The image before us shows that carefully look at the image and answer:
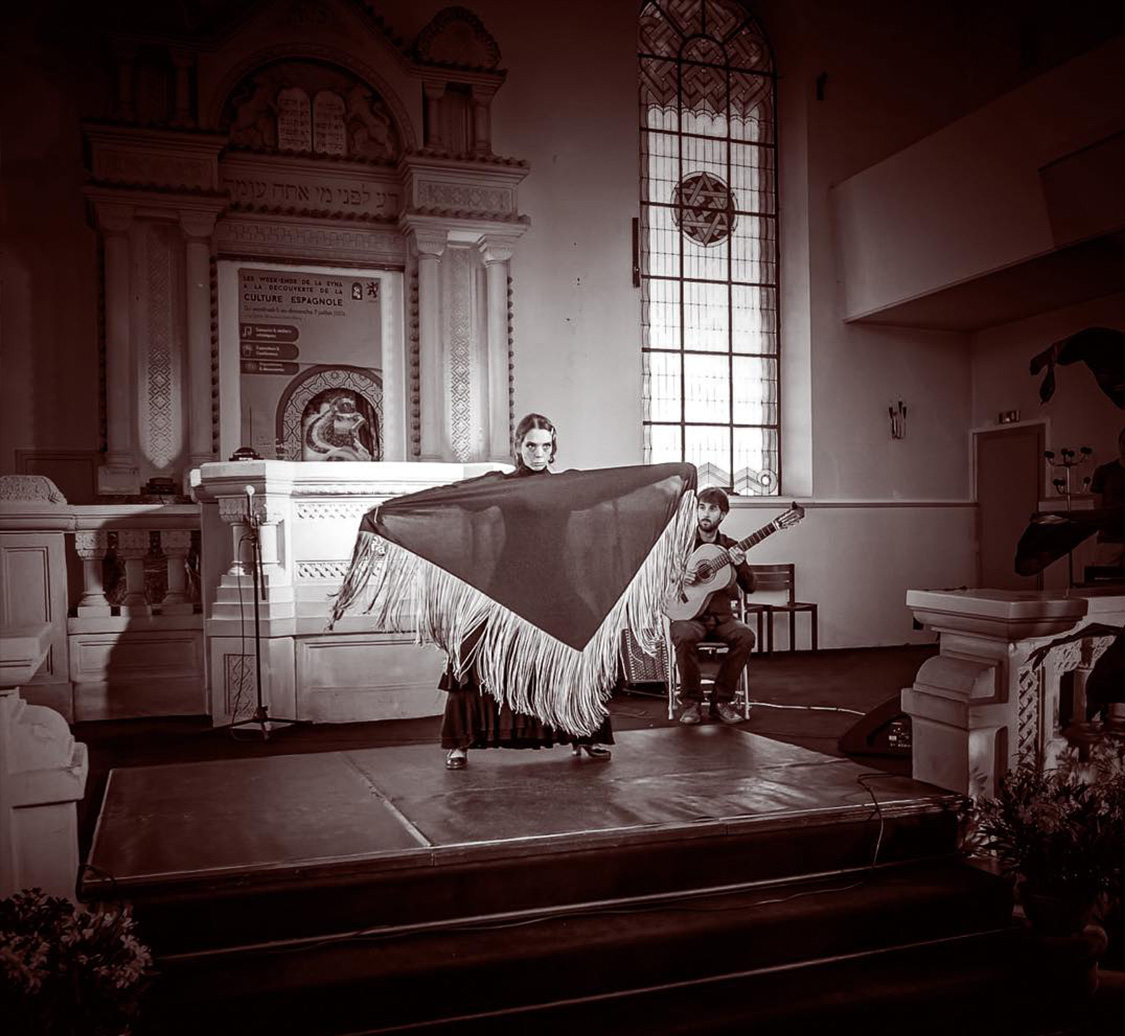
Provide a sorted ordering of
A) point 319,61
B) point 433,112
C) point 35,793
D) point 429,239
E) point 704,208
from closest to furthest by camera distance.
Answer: point 35,793 → point 319,61 → point 429,239 → point 433,112 → point 704,208

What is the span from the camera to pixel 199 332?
7.16 m

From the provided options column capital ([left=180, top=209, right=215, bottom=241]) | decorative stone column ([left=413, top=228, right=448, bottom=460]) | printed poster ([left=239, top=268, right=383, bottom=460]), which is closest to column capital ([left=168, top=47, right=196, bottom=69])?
column capital ([left=180, top=209, right=215, bottom=241])

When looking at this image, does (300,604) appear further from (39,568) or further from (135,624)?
(39,568)

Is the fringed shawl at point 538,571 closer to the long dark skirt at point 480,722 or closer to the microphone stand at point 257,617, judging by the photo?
the long dark skirt at point 480,722

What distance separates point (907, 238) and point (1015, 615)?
18.5 ft

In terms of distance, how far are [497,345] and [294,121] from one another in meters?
2.12

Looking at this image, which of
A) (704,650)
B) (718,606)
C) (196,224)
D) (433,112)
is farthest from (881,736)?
(433,112)

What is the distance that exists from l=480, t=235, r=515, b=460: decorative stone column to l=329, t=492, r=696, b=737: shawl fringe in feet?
13.1

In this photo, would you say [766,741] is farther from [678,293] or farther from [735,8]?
[735,8]

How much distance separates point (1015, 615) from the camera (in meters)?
3.40

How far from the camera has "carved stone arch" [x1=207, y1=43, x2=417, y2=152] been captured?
7148mm

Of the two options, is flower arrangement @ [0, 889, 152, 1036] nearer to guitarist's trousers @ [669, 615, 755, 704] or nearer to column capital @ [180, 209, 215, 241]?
guitarist's trousers @ [669, 615, 755, 704]

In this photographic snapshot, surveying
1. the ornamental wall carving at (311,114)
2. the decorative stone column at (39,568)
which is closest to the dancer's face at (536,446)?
the decorative stone column at (39,568)

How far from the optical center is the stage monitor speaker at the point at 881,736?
14.4 feet
